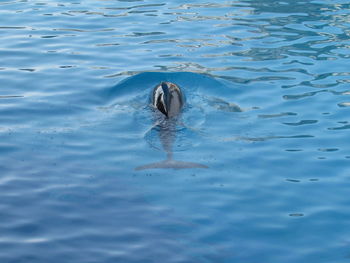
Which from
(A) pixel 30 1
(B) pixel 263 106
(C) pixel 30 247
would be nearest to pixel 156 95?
(B) pixel 263 106

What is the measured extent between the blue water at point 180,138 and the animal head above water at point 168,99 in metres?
0.25

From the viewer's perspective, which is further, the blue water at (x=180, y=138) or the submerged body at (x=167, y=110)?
the submerged body at (x=167, y=110)

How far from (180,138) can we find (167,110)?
2.66 ft

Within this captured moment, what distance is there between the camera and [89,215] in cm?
791

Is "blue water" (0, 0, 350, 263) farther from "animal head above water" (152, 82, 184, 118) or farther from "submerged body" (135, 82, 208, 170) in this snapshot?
"animal head above water" (152, 82, 184, 118)

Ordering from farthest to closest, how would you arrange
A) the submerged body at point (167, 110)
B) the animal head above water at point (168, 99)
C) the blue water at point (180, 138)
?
1. the animal head above water at point (168, 99)
2. the submerged body at point (167, 110)
3. the blue water at point (180, 138)

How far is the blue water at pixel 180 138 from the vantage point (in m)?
7.48

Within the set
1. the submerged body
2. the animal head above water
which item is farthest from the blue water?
the animal head above water

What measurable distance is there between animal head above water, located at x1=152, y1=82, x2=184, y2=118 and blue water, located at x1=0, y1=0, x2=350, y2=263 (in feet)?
0.82

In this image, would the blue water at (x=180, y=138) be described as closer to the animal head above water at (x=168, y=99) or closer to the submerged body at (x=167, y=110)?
the submerged body at (x=167, y=110)

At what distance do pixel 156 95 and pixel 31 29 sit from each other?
16.9 feet

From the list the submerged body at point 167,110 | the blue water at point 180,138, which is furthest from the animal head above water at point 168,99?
the blue water at point 180,138

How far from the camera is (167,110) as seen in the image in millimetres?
10445

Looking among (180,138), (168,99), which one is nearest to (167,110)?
(168,99)
